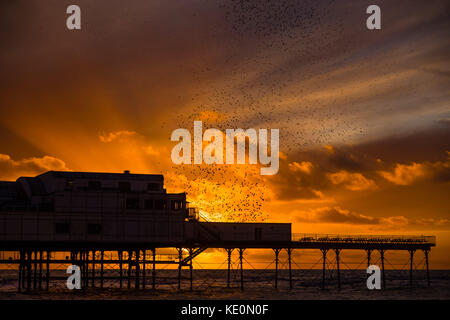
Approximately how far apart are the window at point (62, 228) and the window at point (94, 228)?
2419mm

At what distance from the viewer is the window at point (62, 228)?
78812 millimetres

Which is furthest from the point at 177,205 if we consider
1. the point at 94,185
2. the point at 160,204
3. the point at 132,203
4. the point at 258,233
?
the point at 258,233

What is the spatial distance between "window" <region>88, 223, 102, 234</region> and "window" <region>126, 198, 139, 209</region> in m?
3.92

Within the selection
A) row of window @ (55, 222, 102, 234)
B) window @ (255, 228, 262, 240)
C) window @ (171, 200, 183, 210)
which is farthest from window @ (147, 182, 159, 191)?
window @ (255, 228, 262, 240)

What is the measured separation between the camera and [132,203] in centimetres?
8188

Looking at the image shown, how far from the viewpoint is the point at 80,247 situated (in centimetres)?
8256

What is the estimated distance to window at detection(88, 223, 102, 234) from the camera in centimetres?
8006

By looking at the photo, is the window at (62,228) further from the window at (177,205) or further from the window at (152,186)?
the window at (177,205)

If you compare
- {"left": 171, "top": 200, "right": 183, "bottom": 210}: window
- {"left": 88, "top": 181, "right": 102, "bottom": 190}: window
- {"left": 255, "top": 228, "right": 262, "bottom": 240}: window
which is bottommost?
{"left": 255, "top": 228, "right": 262, "bottom": 240}: window

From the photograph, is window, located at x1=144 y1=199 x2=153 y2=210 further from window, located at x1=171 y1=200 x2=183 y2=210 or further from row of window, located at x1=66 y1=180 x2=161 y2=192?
row of window, located at x1=66 y1=180 x2=161 y2=192

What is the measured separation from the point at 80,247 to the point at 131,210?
24.7 feet

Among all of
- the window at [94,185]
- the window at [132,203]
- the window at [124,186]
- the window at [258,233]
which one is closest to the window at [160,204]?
the window at [132,203]
